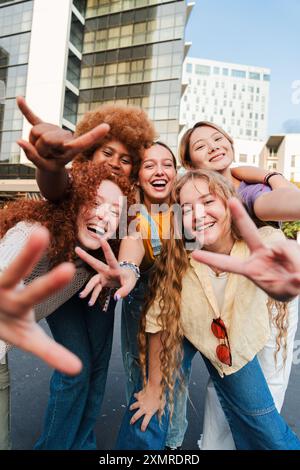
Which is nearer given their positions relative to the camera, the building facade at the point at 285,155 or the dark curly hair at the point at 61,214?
the dark curly hair at the point at 61,214

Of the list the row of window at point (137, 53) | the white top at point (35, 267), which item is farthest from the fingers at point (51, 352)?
the row of window at point (137, 53)

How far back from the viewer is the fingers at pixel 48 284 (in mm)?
506

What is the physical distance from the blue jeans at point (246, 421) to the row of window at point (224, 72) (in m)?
70.4

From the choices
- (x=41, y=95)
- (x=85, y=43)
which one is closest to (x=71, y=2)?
(x=85, y=43)

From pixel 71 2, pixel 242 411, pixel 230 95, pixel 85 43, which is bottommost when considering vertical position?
pixel 242 411

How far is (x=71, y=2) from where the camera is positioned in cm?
1791

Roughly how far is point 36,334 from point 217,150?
125 cm

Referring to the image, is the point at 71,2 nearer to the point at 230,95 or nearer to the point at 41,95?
the point at 41,95

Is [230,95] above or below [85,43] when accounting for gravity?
above

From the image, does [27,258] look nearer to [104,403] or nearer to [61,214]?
[61,214]

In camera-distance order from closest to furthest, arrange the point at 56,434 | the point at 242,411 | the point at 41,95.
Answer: the point at 242,411, the point at 56,434, the point at 41,95

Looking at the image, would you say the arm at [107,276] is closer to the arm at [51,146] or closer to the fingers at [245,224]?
the arm at [51,146]

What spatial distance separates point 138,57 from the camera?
17.8m

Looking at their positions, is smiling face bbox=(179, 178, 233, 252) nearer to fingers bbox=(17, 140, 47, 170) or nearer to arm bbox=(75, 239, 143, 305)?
arm bbox=(75, 239, 143, 305)
